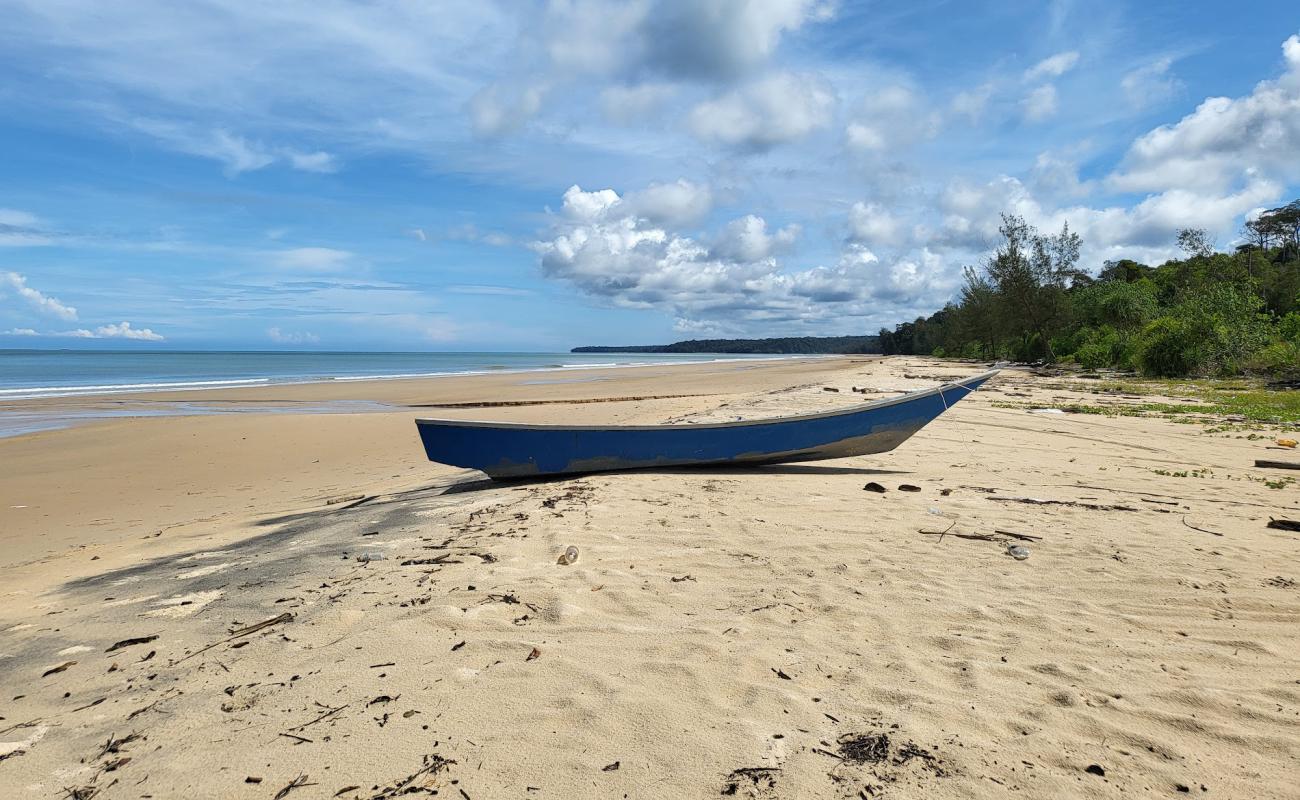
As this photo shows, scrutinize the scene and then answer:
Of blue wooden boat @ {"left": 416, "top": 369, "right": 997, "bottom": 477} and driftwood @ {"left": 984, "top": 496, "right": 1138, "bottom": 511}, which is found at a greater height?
blue wooden boat @ {"left": 416, "top": 369, "right": 997, "bottom": 477}

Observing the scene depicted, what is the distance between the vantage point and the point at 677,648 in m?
3.10

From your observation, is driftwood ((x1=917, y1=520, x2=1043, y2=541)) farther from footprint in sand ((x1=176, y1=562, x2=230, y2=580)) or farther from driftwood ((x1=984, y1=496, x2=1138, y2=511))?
footprint in sand ((x1=176, y1=562, x2=230, y2=580))

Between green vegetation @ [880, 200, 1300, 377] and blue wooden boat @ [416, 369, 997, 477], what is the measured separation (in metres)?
10.3

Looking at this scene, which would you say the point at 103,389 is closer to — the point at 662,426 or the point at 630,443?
the point at 630,443

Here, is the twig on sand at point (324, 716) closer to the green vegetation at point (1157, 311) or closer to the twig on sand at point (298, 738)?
the twig on sand at point (298, 738)

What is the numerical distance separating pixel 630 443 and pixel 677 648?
409cm

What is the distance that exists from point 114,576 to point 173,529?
1.92 m

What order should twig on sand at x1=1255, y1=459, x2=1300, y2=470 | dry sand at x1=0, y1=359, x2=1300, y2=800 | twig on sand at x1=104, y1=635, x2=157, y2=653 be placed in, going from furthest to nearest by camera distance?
twig on sand at x1=1255, y1=459, x2=1300, y2=470, twig on sand at x1=104, y1=635, x2=157, y2=653, dry sand at x1=0, y1=359, x2=1300, y2=800

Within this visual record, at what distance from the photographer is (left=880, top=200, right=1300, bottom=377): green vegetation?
19.3 m

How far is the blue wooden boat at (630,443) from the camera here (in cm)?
704

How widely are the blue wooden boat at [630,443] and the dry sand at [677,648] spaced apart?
74cm

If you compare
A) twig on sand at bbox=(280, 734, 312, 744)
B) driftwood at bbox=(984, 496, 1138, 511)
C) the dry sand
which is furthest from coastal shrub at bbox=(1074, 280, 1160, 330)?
twig on sand at bbox=(280, 734, 312, 744)

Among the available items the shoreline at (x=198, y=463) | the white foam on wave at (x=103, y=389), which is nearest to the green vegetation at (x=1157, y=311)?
the shoreline at (x=198, y=463)

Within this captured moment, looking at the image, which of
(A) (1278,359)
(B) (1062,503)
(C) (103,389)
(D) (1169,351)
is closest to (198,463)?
(B) (1062,503)
